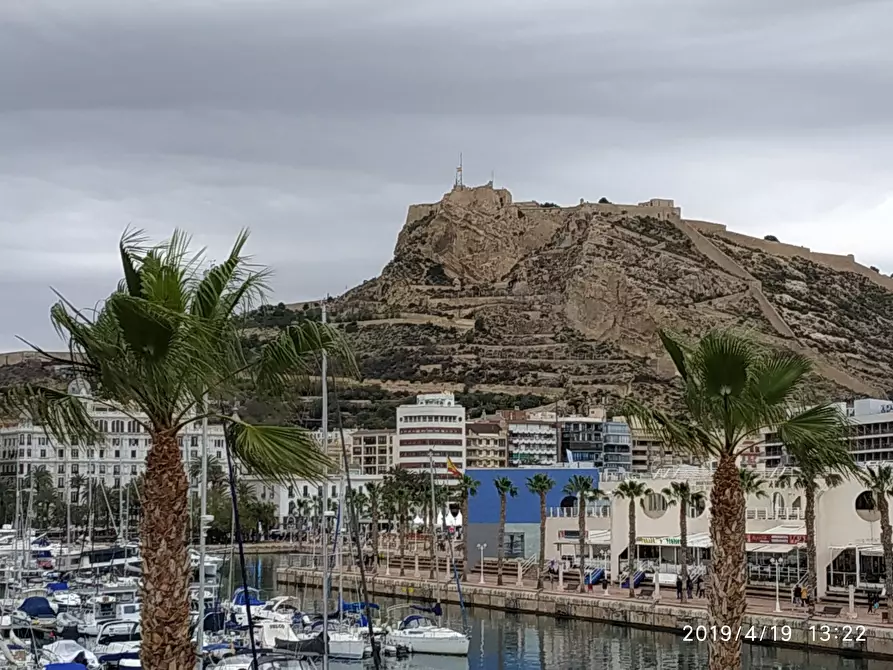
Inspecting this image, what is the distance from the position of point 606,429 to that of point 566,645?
89.1 m

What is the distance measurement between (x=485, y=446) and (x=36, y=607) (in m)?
79.1

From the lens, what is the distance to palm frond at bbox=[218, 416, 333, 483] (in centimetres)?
1065

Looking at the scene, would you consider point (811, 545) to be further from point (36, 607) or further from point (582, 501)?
point (36, 607)

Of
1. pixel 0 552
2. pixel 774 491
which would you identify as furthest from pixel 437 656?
pixel 0 552

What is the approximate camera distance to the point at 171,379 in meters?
10.6

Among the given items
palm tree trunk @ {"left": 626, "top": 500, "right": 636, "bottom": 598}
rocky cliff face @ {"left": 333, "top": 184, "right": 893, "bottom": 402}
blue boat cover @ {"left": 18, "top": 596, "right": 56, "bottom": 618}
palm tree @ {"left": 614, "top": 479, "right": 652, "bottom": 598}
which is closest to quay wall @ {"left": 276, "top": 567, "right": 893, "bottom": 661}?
palm tree trunk @ {"left": 626, "top": 500, "right": 636, "bottom": 598}

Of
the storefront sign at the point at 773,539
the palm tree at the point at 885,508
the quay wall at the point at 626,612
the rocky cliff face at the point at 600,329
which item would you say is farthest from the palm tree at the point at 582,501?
the rocky cliff face at the point at 600,329

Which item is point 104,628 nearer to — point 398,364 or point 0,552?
point 0,552

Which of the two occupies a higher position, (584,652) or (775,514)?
(775,514)

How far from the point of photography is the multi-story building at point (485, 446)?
127m

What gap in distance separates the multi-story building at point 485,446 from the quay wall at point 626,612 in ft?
171

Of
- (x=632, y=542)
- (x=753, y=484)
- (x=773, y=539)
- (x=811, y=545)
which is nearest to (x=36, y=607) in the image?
(x=632, y=542)

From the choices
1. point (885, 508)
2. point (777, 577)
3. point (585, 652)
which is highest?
point (885, 508)

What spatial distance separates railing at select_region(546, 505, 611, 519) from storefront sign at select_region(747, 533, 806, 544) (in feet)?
50.8
